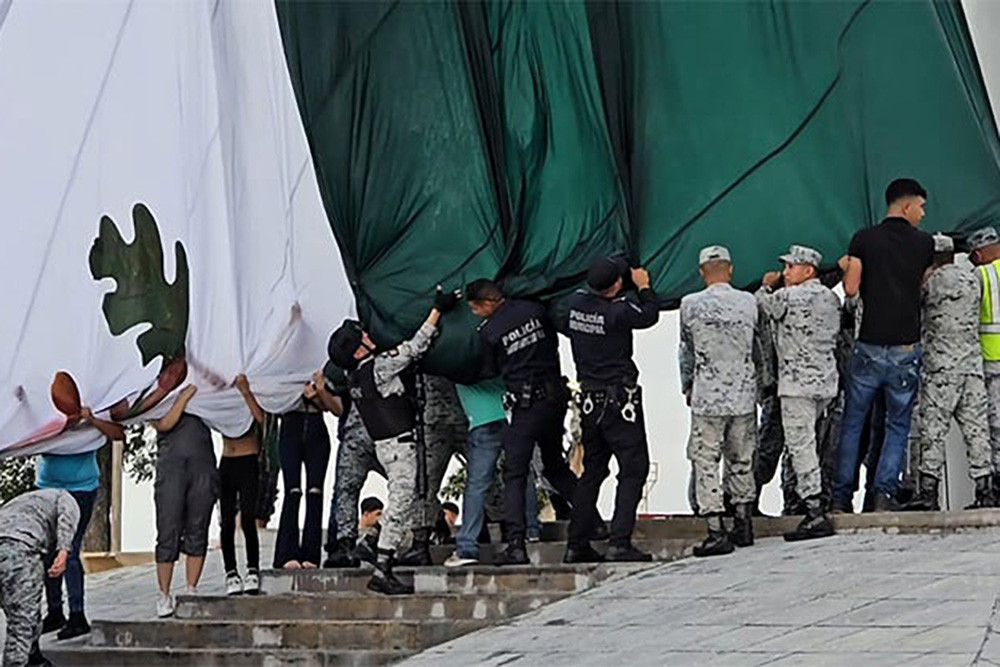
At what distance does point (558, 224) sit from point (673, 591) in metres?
2.75

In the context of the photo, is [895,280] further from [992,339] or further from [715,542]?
[715,542]

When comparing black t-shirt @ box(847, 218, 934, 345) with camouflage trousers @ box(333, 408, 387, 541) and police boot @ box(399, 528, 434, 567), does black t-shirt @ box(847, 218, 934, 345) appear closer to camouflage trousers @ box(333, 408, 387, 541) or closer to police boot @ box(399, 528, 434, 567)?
police boot @ box(399, 528, 434, 567)

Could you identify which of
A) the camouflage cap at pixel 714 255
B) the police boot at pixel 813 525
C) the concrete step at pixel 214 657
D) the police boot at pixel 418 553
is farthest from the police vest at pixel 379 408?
the police boot at pixel 813 525

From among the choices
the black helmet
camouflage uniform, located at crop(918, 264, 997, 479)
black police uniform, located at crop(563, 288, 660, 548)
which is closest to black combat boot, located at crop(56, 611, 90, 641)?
the black helmet

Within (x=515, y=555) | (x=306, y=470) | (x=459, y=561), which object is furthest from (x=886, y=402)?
(x=306, y=470)

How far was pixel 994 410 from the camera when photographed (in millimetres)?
9359

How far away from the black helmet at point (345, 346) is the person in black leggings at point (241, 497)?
2.08 ft

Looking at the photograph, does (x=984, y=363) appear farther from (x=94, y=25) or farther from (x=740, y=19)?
(x=94, y=25)

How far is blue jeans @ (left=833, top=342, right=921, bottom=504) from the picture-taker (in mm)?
9273

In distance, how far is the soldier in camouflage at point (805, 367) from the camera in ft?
29.5

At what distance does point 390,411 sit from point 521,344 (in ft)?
2.42

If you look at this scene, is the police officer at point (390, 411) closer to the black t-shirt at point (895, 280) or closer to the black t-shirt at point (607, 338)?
the black t-shirt at point (607, 338)

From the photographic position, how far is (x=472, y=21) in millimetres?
10547

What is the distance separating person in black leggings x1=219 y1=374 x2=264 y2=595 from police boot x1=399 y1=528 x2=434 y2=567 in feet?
2.59
